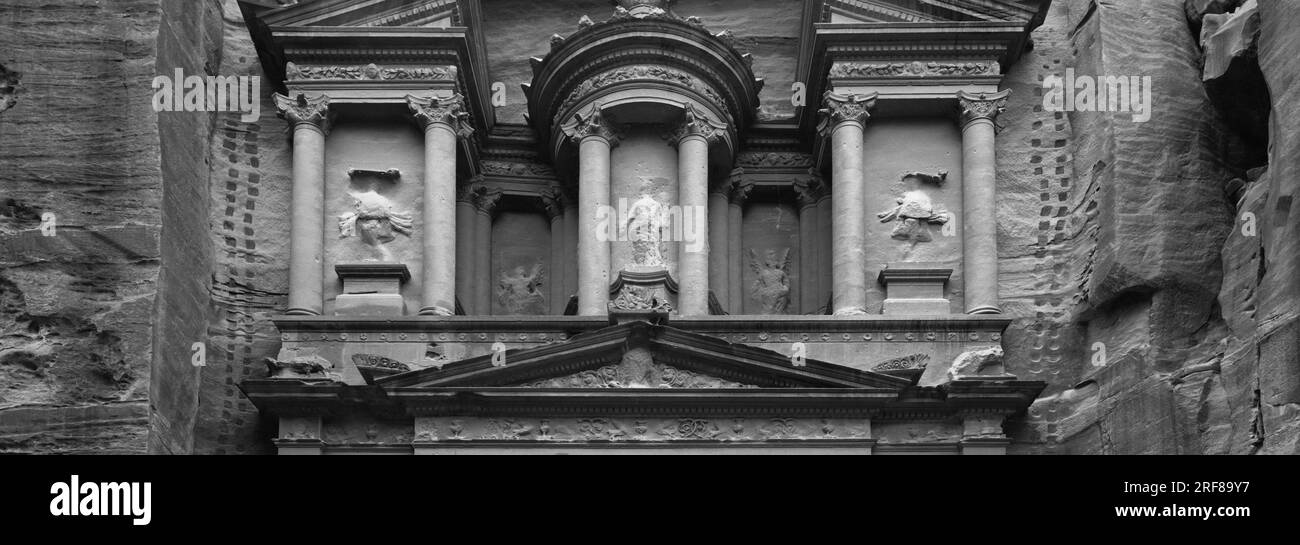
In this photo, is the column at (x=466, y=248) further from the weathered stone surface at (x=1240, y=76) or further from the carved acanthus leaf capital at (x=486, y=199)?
the weathered stone surface at (x=1240, y=76)

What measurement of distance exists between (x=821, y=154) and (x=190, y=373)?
8084 mm

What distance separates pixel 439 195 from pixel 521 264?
7.08 ft

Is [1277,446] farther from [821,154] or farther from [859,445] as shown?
[821,154]

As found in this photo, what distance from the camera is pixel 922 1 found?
95.3 feet

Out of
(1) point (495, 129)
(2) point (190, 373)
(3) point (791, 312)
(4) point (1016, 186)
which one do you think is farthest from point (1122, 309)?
(2) point (190, 373)

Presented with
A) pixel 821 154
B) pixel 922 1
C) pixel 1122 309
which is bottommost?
pixel 1122 309

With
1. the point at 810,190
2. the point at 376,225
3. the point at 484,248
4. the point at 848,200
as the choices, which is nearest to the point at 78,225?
the point at 376,225

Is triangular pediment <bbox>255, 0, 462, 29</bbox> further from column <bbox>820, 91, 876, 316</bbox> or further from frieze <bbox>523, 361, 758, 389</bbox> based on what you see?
frieze <bbox>523, 361, 758, 389</bbox>

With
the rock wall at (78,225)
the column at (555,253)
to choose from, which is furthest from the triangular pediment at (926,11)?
the rock wall at (78,225)

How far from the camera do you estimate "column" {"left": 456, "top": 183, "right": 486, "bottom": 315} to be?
29.1 m

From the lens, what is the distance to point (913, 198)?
28234 millimetres

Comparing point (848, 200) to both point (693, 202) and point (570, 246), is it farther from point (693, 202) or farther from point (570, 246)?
point (570, 246)

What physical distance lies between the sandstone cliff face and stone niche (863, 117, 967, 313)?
81cm

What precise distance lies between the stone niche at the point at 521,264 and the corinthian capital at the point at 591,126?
186 centimetres
